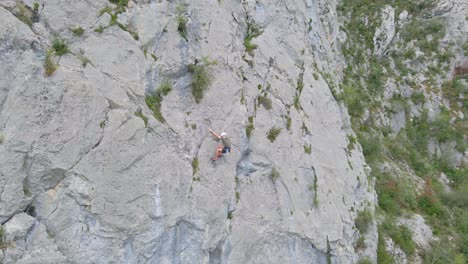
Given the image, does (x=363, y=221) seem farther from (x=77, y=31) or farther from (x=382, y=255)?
(x=77, y=31)

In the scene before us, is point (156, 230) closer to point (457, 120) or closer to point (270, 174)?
point (270, 174)

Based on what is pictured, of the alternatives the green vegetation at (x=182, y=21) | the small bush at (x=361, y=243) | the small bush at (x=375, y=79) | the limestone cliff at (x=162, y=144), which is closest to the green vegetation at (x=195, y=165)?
the limestone cliff at (x=162, y=144)

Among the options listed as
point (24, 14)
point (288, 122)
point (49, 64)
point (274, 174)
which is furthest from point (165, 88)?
point (288, 122)

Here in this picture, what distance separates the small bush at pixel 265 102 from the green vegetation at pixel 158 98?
4.16m

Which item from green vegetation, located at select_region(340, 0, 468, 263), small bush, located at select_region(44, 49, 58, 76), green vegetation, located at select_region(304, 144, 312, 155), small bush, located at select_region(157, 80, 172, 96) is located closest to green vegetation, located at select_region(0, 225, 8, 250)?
small bush, located at select_region(44, 49, 58, 76)

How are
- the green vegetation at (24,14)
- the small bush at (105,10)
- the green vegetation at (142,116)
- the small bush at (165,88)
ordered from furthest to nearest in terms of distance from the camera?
the small bush at (165,88) < the small bush at (105,10) < the green vegetation at (142,116) < the green vegetation at (24,14)

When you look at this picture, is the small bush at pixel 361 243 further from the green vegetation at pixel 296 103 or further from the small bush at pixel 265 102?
the small bush at pixel 265 102

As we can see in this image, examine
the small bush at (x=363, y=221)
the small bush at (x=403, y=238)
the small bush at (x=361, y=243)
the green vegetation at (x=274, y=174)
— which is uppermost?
the green vegetation at (x=274, y=174)

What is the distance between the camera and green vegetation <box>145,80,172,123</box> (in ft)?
39.0

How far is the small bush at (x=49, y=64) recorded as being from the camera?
33.7 feet

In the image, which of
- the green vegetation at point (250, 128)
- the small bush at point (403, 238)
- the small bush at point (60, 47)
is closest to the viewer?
the small bush at point (60, 47)

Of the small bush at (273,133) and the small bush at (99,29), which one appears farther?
the small bush at (273,133)

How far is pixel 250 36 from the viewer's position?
16672 millimetres

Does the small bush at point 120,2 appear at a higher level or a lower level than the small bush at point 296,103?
higher
